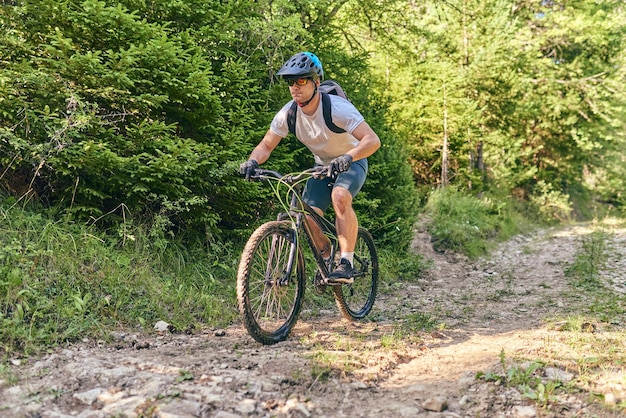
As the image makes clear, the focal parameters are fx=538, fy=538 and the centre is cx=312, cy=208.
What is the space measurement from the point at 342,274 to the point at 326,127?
1.30 metres

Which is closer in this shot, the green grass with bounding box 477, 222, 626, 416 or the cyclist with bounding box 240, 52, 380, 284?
the green grass with bounding box 477, 222, 626, 416

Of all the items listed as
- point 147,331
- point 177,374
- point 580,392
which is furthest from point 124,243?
point 580,392

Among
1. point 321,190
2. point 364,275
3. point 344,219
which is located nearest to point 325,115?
point 321,190

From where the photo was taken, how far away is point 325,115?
454cm

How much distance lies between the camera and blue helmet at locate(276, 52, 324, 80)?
4289 mm

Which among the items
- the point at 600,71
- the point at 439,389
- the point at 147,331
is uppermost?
the point at 600,71

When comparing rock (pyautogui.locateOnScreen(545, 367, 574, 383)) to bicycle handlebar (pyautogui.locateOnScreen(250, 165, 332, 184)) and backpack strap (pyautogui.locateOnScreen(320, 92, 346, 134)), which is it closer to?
bicycle handlebar (pyautogui.locateOnScreen(250, 165, 332, 184))

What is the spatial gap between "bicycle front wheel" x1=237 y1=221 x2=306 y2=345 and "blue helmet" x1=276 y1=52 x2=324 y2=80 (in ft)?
3.92

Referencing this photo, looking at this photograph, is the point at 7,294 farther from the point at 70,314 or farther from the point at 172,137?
the point at 172,137

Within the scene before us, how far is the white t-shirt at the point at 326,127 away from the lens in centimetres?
449

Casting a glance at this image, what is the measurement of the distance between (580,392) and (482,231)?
931 centimetres

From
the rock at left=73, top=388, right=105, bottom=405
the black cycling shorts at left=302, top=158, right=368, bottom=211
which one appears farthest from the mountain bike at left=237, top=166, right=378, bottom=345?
the rock at left=73, top=388, right=105, bottom=405

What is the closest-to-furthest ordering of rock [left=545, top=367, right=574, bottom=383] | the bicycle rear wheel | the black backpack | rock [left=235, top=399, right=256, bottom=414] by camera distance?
rock [left=235, top=399, right=256, bottom=414] → rock [left=545, top=367, right=574, bottom=383] → the black backpack → the bicycle rear wheel

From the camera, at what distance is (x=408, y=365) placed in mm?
3928
